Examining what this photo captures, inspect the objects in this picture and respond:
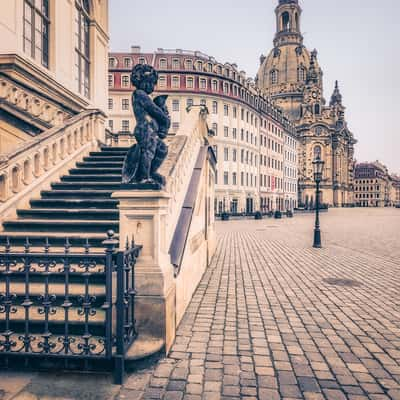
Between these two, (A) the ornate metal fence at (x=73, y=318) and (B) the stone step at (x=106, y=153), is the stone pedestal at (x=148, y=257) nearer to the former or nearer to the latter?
(A) the ornate metal fence at (x=73, y=318)

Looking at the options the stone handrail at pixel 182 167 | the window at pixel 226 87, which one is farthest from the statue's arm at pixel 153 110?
the window at pixel 226 87

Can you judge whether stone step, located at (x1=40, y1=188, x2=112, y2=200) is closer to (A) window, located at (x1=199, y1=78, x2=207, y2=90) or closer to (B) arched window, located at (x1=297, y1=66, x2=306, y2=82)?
(A) window, located at (x1=199, y1=78, x2=207, y2=90)

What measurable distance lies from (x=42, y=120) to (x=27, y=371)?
7503 mm

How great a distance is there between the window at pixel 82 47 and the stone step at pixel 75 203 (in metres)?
8.52

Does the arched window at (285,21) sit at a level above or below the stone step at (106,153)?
above

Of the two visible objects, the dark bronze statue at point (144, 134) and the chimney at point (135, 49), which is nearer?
the dark bronze statue at point (144, 134)

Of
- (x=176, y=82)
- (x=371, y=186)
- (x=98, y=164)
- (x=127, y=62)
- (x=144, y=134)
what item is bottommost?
(x=144, y=134)

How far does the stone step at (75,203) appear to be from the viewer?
6.79m

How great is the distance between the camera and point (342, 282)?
8.05 m

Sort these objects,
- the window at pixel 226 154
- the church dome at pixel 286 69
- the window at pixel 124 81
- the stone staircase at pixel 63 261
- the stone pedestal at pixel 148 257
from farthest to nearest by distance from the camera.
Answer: the church dome at pixel 286 69 → the window at pixel 226 154 → the window at pixel 124 81 → the stone pedestal at pixel 148 257 → the stone staircase at pixel 63 261

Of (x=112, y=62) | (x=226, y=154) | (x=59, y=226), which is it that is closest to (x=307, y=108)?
(x=226, y=154)

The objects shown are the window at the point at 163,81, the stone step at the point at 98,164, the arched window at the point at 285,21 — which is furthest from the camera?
the arched window at the point at 285,21

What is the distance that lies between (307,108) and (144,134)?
117 metres

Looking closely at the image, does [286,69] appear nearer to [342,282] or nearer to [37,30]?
[37,30]
